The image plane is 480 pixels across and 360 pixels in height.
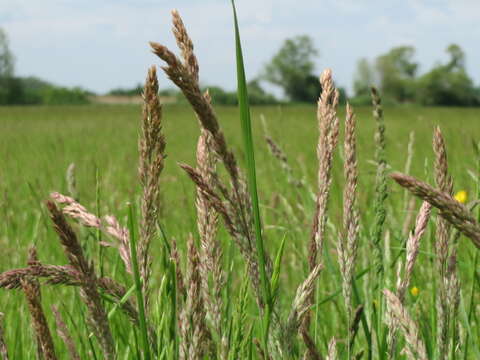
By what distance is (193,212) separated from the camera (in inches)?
132

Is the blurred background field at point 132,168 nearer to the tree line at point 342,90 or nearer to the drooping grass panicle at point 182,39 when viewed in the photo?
the drooping grass panicle at point 182,39

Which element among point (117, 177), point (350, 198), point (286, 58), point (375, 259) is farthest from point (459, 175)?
point (286, 58)

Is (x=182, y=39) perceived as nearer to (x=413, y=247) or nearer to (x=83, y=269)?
(x=83, y=269)

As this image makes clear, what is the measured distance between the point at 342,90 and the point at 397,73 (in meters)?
20.0

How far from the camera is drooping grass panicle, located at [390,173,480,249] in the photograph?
0.52 m

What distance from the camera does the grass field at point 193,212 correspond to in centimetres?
161

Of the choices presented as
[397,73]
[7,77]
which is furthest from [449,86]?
[7,77]

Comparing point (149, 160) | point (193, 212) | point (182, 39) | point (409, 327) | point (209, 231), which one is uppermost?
point (182, 39)

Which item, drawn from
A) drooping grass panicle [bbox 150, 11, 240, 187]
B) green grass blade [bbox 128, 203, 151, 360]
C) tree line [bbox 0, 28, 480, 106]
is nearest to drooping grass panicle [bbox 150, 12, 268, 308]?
drooping grass panicle [bbox 150, 11, 240, 187]

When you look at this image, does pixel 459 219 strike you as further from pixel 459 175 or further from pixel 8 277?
pixel 459 175

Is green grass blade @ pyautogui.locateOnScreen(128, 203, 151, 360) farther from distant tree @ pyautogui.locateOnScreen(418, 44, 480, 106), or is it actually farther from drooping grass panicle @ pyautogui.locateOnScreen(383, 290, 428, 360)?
distant tree @ pyautogui.locateOnScreen(418, 44, 480, 106)

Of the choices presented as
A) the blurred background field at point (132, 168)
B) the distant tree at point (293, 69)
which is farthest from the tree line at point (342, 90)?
the blurred background field at point (132, 168)

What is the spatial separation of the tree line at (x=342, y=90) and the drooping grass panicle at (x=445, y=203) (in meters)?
58.1

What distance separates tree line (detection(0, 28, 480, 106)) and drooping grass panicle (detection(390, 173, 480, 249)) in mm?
58072
